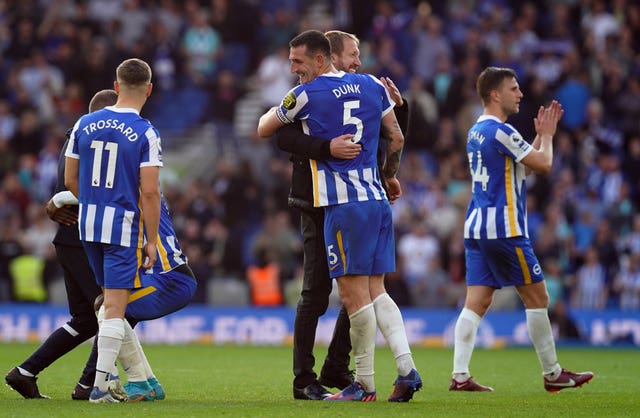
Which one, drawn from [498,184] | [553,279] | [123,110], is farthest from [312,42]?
[553,279]

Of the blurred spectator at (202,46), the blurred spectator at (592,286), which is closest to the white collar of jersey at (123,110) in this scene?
the blurred spectator at (592,286)

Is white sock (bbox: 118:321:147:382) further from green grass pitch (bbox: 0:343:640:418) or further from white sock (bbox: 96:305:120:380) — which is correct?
green grass pitch (bbox: 0:343:640:418)

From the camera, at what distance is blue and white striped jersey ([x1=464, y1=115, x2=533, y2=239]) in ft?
31.7

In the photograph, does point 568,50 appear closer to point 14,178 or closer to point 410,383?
point 14,178

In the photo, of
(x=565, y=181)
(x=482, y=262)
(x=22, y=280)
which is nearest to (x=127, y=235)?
(x=482, y=262)

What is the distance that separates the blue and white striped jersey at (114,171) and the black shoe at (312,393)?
1628 mm

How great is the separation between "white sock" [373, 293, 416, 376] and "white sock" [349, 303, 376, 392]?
0.12 metres

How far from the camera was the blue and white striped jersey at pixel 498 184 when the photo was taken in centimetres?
965

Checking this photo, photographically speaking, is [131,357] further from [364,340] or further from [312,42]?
[312,42]

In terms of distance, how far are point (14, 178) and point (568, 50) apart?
10.5 meters

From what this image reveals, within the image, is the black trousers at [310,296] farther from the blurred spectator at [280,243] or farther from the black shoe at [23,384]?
the blurred spectator at [280,243]

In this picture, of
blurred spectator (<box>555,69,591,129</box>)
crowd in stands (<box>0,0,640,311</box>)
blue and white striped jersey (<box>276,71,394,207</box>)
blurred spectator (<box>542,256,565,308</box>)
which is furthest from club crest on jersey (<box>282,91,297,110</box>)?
blurred spectator (<box>555,69,591,129</box>)

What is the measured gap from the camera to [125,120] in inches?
325

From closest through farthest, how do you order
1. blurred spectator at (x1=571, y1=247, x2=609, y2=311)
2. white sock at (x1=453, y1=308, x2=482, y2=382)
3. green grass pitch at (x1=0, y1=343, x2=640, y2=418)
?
green grass pitch at (x1=0, y1=343, x2=640, y2=418) < white sock at (x1=453, y1=308, x2=482, y2=382) < blurred spectator at (x1=571, y1=247, x2=609, y2=311)
